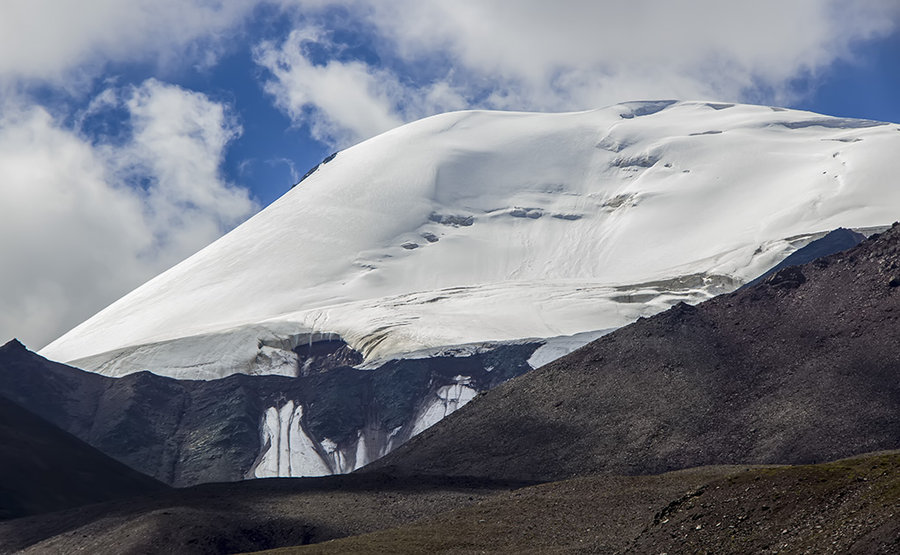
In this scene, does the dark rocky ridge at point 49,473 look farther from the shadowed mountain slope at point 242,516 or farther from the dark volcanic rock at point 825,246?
the dark volcanic rock at point 825,246

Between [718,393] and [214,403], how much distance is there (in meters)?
67.0

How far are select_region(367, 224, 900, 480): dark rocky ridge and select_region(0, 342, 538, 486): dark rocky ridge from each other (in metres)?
35.5

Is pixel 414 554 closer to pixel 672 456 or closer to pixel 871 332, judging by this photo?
pixel 672 456

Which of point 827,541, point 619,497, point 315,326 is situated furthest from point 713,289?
point 827,541

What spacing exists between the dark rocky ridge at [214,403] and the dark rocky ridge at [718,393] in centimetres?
3551

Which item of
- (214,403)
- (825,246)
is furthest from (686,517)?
(825,246)

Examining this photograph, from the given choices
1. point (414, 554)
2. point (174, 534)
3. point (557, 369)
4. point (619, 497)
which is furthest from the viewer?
point (557, 369)

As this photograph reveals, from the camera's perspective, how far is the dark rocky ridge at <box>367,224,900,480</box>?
70500 millimetres

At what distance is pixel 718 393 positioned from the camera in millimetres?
78562

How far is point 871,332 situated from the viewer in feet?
262

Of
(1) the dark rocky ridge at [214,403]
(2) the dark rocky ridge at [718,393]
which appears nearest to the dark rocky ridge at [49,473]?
(2) the dark rocky ridge at [718,393]

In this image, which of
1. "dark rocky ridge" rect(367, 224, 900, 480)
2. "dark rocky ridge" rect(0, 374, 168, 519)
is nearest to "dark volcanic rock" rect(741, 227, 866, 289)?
"dark rocky ridge" rect(367, 224, 900, 480)

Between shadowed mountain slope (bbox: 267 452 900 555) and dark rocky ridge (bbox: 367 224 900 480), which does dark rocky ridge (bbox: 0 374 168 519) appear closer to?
dark rocky ridge (bbox: 367 224 900 480)

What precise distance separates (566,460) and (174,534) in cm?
2639
